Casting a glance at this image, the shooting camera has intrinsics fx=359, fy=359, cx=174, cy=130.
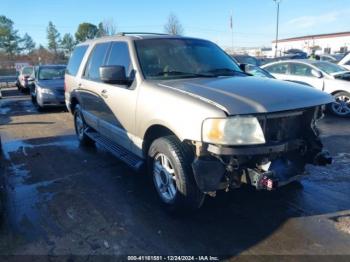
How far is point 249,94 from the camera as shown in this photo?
11.8ft

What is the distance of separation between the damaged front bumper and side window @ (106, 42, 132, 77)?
1.84 metres

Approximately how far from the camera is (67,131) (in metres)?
8.99

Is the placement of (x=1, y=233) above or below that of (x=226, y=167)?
A: below

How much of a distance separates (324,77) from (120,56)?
23.7 feet

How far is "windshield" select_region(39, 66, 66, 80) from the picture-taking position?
1361 centimetres

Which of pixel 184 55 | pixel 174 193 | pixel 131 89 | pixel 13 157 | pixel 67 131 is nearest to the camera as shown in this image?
pixel 174 193

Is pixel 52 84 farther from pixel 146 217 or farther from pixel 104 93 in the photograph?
pixel 146 217

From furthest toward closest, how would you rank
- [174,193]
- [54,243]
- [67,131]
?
1. [67,131]
2. [174,193]
3. [54,243]

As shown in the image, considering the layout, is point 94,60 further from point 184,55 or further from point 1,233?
point 1,233

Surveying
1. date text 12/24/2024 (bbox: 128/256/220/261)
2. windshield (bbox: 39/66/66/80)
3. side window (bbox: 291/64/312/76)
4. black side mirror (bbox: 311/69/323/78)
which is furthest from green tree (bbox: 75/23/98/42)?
date text 12/24/2024 (bbox: 128/256/220/261)

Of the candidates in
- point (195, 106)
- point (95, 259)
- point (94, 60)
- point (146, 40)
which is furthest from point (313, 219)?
point (94, 60)

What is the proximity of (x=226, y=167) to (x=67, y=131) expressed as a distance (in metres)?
6.40

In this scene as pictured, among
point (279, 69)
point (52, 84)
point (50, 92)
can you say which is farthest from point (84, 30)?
point (279, 69)

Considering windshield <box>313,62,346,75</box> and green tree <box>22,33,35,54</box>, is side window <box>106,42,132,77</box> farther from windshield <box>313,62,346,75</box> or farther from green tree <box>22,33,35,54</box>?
green tree <box>22,33,35,54</box>
